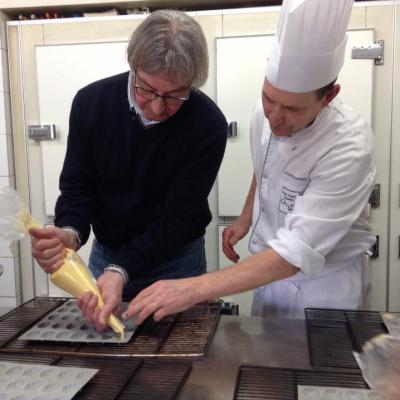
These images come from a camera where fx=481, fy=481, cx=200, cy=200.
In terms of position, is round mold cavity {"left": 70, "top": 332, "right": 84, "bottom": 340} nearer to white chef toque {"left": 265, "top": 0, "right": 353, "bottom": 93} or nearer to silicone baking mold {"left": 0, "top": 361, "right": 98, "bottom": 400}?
silicone baking mold {"left": 0, "top": 361, "right": 98, "bottom": 400}

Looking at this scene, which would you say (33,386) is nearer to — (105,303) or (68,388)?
(68,388)

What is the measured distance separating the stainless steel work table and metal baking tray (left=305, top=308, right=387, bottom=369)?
0.02m

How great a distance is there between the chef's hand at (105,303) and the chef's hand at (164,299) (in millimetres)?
41

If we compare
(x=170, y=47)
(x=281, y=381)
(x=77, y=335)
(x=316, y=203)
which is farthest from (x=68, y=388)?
(x=170, y=47)

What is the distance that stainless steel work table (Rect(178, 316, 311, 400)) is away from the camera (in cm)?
77

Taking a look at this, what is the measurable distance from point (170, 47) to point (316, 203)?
455 millimetres

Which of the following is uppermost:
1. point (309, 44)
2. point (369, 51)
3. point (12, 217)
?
point (369, 51)

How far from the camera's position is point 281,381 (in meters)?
0.75

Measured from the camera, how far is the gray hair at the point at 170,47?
3.38ft

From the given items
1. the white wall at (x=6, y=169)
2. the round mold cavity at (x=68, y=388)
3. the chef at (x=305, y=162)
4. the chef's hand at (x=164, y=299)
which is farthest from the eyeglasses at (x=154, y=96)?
the white wall at (x=6, y=169)

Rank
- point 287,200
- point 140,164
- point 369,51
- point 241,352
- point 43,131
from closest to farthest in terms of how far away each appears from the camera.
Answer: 1. point 241,352
2. point 287,200
3. point 140,164
4. point 369,51
5. point 43,131

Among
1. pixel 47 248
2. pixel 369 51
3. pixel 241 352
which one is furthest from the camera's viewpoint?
pixel 369 51

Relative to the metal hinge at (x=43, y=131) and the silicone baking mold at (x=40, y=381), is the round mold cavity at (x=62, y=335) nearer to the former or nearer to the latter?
the silicone baking mold at (x=40, y=381)

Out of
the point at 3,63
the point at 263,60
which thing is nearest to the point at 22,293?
the point at 3,63
